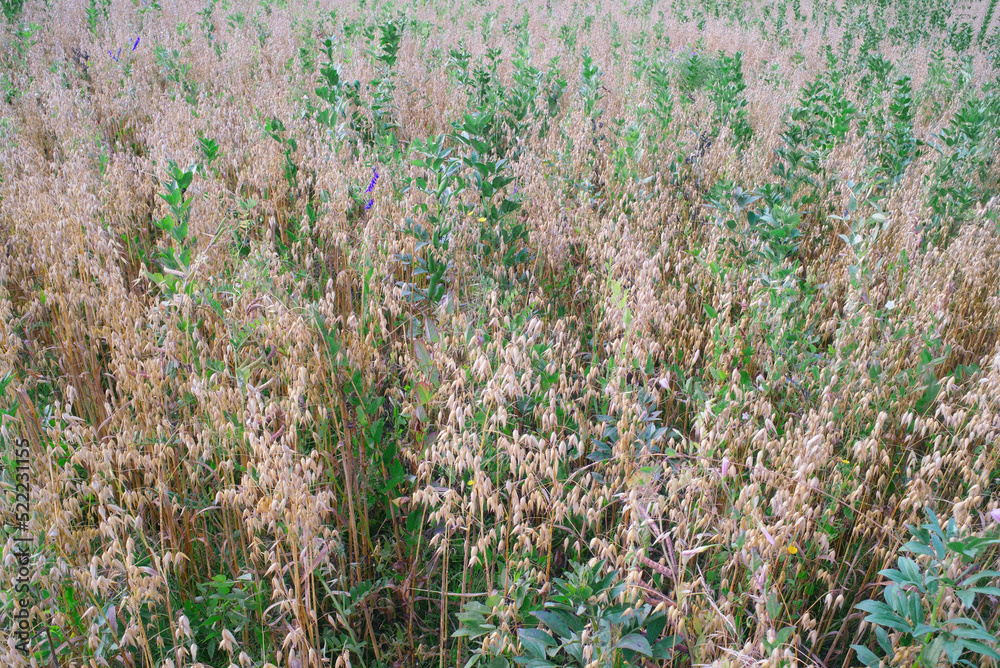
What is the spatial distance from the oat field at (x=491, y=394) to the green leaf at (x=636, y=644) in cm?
1

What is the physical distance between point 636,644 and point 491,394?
0.68 metres

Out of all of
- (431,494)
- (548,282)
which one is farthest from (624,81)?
(431,494)

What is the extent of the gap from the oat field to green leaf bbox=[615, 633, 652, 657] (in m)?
0.01

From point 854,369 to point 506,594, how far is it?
4.86 feet

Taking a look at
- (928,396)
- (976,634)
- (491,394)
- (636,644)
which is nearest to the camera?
(976,634)

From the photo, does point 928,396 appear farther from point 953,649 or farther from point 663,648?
point 663,648

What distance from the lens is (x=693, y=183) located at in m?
3.85

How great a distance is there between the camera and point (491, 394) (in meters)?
1.60

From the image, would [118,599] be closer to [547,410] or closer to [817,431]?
[547,410]

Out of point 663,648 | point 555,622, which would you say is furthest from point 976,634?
point 555,622

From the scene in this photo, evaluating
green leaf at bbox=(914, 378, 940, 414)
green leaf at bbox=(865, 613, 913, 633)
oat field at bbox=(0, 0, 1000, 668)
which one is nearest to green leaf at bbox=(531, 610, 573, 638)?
oat field at bbox=(0, 0, 1000, 668)

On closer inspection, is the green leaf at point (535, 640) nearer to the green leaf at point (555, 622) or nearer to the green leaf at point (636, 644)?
the green leaf at point (555, 622)

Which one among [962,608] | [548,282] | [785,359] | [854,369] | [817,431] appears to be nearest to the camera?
[962,608]

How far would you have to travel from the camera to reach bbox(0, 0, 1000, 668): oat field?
1.34 m
